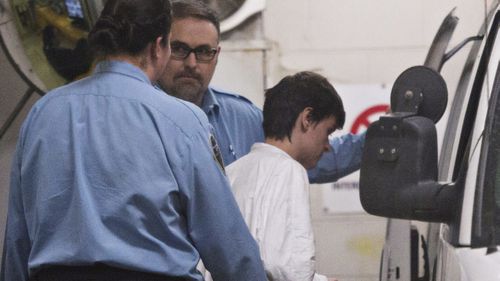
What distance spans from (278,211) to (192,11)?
122cm

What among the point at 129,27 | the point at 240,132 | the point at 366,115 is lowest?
the point at 366,115

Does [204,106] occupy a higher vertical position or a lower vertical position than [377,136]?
lower

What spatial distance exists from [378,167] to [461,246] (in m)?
0.28

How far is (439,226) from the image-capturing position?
3.82m

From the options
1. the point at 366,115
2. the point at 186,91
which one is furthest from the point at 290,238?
the point at 366,115

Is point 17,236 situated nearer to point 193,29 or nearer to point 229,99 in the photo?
point 193,29

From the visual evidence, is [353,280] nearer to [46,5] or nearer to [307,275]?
[46,5]

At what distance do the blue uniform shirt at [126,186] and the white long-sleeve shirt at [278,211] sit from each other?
0.18m

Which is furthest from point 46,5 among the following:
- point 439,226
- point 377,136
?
point 377,136

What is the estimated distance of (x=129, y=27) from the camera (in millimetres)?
3176

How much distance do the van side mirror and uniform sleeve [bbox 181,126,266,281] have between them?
0.34 metres

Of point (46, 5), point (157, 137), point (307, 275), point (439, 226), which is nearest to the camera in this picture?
point (157, 137)

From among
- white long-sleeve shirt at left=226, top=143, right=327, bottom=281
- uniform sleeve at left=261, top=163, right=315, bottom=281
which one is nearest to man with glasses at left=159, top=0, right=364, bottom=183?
white long-sleeve shirt at left=226, top=143, right=327, bottom=281

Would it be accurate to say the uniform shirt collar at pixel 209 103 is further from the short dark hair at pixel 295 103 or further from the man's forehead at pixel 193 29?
the short dark hair at pixel 295 103
